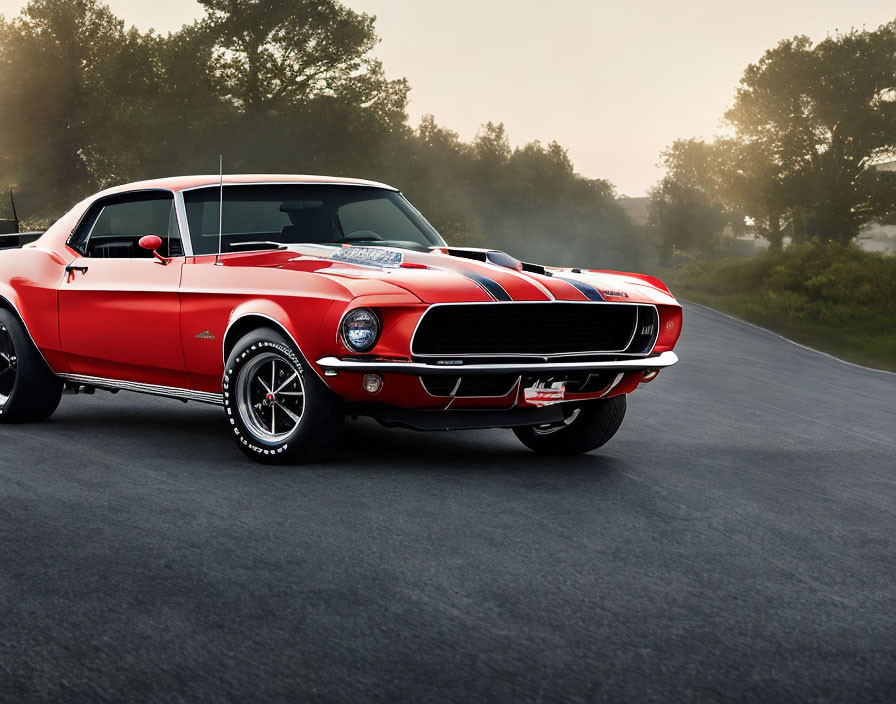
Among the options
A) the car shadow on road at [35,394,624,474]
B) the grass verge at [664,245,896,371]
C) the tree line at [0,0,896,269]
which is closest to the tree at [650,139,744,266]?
the tree line at [0,0,896,269]

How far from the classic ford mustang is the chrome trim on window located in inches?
0.7

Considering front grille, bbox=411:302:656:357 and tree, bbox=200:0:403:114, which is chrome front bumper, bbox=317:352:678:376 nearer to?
front grille, bbox=411:302:656:357

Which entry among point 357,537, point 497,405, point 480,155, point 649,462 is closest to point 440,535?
point 357,537

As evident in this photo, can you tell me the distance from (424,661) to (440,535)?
1.52 m

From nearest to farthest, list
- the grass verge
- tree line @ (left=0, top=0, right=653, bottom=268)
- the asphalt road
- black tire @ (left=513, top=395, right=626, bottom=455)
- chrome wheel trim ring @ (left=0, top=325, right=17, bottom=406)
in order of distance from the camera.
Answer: the asphalt road
black tire @ (left=513, top=395, right=626, bottom=455)
chrome wheel trim ring @ (left=0, top=325, right=17, bottom=406)
the grass verge
tree line @ (left=0, top=0, right=653, bottom=268)

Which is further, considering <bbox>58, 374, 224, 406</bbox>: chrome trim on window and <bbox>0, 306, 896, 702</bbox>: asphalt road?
<bbox>58, 374, 224, 406</bbox>: chrome trim on window

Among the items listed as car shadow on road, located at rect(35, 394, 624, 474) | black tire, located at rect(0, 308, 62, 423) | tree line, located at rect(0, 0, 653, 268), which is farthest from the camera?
tree line, located at rect(0, 0, 653, 268)

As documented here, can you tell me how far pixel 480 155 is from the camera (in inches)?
3479

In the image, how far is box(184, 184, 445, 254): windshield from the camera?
700cm

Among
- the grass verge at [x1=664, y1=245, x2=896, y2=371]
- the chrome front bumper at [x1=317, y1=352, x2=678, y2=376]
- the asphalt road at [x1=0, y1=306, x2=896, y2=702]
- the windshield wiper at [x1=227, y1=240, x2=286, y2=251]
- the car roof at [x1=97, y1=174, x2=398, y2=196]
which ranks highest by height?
the car roof at [x1=97, y1=174, x2=398, y2=196]

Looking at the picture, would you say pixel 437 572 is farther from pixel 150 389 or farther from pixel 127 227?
pixel 127 227

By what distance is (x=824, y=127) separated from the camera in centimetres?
6150

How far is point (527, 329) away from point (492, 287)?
13.0 inches

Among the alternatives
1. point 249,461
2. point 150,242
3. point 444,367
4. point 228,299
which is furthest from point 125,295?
point 444,367
